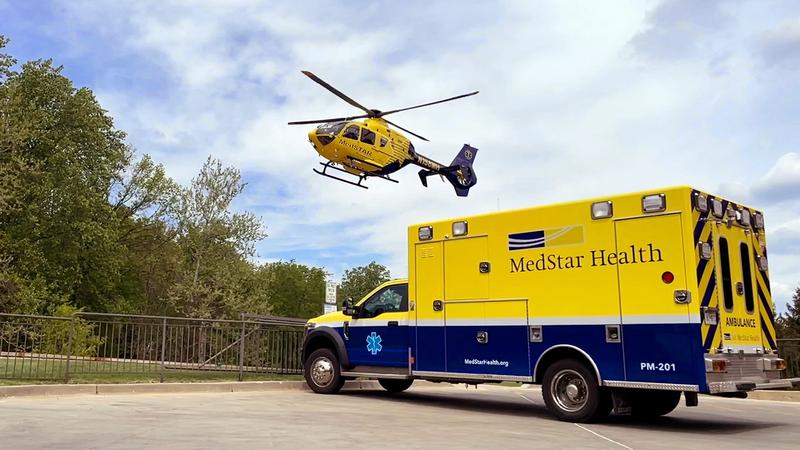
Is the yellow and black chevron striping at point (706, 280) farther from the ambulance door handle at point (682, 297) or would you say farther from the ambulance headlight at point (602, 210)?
the ambulance headlight at point (602, 210)

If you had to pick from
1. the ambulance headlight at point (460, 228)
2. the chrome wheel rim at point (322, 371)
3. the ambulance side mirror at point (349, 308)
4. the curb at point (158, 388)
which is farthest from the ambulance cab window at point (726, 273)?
the curb at point (158, 388)

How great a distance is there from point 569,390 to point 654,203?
2.78 meters

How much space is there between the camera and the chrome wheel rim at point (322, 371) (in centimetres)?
1248

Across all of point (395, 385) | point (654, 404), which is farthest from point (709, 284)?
point (395, 385)

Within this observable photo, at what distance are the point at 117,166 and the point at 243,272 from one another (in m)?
11.1

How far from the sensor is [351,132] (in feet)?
75.2

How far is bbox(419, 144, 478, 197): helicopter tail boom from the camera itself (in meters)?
30.4

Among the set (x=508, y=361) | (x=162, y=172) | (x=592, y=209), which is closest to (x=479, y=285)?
(x=508, y=361)

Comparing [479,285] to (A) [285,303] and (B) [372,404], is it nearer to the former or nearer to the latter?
(B) [372,404]

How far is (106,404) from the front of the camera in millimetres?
9484

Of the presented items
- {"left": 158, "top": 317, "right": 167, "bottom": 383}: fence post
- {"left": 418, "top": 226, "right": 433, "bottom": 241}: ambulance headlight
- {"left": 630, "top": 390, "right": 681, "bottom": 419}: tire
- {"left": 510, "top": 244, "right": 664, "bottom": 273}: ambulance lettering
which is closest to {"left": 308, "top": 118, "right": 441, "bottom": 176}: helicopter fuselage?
{"left": 158, "top": 317, "right": 167, "bottom": 383}: fence post

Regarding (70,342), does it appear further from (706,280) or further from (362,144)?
(362,144)

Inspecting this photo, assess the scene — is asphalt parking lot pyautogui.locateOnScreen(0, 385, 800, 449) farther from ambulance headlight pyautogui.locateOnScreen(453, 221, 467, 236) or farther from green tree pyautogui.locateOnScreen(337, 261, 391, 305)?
green tree pyautogui.locateOnScreen(337, 261, 391, 305)

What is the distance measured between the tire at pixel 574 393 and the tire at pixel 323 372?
4.46 meters
